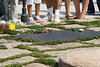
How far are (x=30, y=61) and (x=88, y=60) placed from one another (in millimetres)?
947

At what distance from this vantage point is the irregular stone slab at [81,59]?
2.91 metres

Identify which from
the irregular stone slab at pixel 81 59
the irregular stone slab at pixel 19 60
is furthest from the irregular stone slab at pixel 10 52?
the irregular stone slab at pixel 81 59

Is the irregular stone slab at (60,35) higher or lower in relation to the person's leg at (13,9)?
lower

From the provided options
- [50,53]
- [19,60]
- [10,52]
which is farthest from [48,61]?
[10,52]

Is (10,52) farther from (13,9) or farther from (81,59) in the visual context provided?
(13,9)

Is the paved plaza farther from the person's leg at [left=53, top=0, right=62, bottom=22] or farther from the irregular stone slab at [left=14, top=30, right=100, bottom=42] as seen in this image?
the person's leg at [left=53, top=0, right=62, bottom=22]

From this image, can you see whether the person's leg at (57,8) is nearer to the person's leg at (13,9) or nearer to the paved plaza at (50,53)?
the person's leg at (13,9)

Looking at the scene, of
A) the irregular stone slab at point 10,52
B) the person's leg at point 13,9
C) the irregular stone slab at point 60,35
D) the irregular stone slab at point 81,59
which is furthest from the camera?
the person's leg at point 13,9

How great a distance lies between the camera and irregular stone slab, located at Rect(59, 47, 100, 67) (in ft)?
9.54

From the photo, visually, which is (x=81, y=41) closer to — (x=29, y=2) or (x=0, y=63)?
(x=0, y=63)

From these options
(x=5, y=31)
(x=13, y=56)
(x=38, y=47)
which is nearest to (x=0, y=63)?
(x=13, y=56)

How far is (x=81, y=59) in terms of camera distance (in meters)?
3.04

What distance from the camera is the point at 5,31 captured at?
630 cm

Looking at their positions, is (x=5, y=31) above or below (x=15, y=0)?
below
